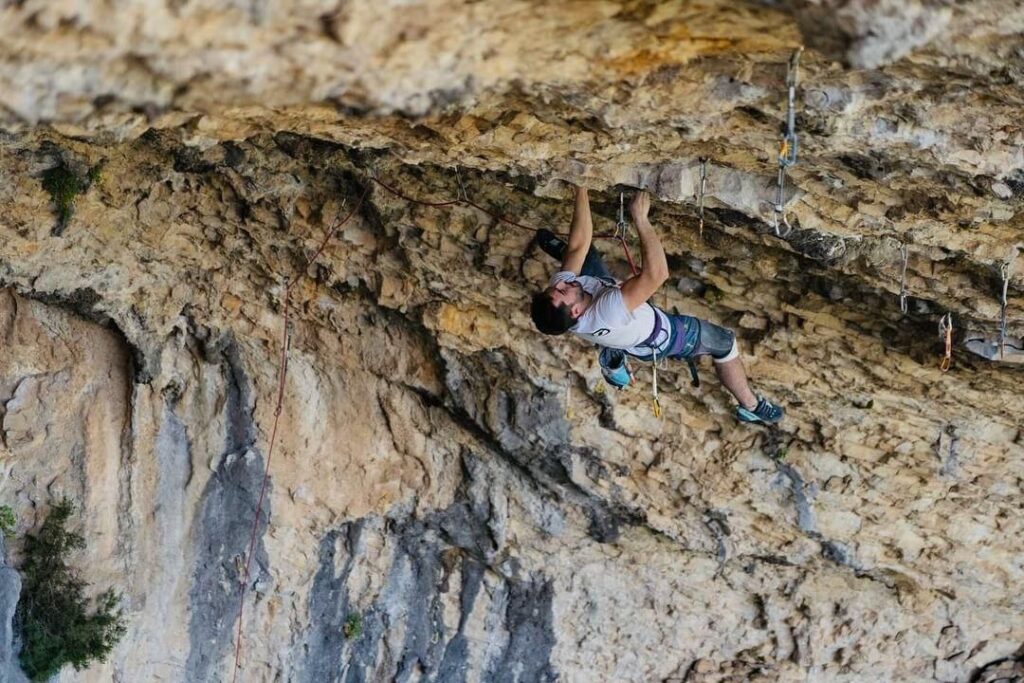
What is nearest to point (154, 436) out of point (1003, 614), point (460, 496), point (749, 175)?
point (460, 496)

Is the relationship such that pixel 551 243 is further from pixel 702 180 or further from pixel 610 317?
pixel 702 180

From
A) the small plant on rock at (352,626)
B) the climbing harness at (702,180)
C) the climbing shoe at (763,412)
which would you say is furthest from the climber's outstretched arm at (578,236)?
the small plant on rock at (352,626)

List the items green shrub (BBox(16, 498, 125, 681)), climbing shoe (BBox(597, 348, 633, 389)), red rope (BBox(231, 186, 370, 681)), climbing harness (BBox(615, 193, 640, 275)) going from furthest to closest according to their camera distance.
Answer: green shrub (BBox(16, 498, 125, 681))
red rope (BBox(231, 186, 370, 681))
climbing shoe (BBox(597, 348, 633, 389))
climbing harness (BBox(615, 193, 640, 275))

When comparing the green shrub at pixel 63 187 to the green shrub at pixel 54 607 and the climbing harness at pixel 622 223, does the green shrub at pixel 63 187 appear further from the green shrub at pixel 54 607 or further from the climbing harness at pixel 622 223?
the climbing harness at pixel 622 223

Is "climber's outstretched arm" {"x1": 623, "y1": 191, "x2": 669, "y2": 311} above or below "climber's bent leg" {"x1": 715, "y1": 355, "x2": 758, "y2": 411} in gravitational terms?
above

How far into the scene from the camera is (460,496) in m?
8.20

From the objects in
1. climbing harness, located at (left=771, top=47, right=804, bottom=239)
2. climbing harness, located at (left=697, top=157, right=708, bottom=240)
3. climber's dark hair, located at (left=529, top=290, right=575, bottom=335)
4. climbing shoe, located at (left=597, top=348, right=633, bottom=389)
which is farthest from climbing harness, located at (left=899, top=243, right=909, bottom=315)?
climber's dark hair, located at (left=529, top=290, right=575, bottom=335)

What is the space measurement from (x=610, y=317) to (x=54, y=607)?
4.32 metres

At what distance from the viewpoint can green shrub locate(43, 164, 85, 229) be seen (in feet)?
18.2

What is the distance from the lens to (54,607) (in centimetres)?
727

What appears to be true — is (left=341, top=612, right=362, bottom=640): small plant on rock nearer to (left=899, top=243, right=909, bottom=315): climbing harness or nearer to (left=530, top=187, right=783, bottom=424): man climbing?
(left=530, top=187, right=783, bottom=424): man climbing

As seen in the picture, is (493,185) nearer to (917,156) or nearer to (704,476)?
(917,156)

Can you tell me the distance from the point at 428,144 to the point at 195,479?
3.90 m

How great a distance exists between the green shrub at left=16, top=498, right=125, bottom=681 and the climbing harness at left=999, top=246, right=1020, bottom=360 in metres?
5.55
